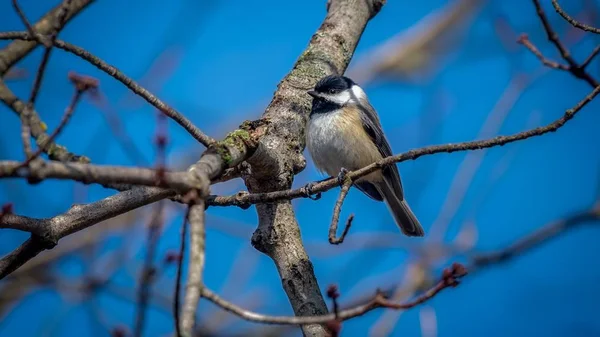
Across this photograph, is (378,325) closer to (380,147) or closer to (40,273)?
(380,147)

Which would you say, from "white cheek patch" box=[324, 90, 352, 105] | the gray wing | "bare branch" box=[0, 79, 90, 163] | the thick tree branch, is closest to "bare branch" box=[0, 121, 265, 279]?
the thick tree branch

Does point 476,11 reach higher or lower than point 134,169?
higher

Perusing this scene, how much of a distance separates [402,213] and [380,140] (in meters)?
0.63

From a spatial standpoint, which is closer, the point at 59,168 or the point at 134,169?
the point at 59,168

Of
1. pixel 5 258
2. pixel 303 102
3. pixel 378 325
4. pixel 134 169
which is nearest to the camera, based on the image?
pixel 134 169

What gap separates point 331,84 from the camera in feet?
13.7

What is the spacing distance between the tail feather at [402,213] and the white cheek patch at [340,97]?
0.76 m

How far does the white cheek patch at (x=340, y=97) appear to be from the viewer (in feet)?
14.1

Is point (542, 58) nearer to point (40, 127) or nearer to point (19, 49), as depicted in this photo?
point (40, 127)

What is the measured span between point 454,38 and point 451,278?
5889mm

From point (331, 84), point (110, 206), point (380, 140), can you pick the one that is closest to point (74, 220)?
point (110, 206)

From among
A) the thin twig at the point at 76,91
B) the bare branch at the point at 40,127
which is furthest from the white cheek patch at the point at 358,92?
the thin twig at the point at 76,91

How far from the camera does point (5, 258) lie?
2.46 meters

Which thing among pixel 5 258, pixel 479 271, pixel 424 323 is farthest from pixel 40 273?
pixel 479 271
